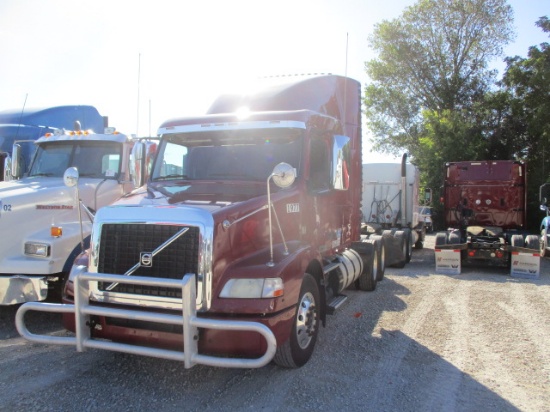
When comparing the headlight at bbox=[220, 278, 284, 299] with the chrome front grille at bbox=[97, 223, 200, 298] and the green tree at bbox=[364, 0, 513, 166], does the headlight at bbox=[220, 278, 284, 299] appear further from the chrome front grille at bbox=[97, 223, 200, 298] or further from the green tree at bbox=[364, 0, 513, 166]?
the green tree at bbox=[364, 0, 513, 166]

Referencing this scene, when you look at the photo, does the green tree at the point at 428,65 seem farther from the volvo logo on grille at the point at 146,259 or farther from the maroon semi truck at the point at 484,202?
the volvo logo on grille at the point at 146,259

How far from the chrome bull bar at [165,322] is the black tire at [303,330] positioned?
81cm

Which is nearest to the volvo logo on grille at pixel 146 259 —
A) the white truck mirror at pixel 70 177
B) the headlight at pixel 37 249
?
the white truck mirror at pixel 70 177

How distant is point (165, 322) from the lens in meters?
3.56

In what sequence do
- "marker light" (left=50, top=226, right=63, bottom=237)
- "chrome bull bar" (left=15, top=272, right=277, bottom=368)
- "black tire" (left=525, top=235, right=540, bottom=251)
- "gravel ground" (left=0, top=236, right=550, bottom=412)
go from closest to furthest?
"chrome bull bar" (left=15, top=272, right=277, bottom=368), "gravel ground" (left=0, top=236, right=550, bottom=412), "marker light" (left=50, top=226, right=63, bottom=237), "black tire" (left=525, top=235, right=540, bottom=251)

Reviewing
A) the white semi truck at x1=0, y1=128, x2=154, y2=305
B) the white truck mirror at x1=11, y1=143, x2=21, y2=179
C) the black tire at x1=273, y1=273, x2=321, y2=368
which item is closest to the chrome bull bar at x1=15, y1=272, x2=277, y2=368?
the black tire at x1=273, y1=273, x2=321, y2=368

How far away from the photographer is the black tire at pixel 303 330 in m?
4.29

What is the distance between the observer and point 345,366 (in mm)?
4672

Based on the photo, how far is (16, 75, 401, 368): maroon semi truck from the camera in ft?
12.2

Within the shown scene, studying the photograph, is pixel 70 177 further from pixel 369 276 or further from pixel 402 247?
pixel 402 247

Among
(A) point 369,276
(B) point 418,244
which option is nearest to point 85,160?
(A) point 369,276

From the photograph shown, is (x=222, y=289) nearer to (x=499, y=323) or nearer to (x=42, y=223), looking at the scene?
(x=42, y=223)

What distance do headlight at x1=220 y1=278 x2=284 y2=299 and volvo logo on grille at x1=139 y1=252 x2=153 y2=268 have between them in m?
0.67

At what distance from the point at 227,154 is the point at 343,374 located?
2.64 metres
